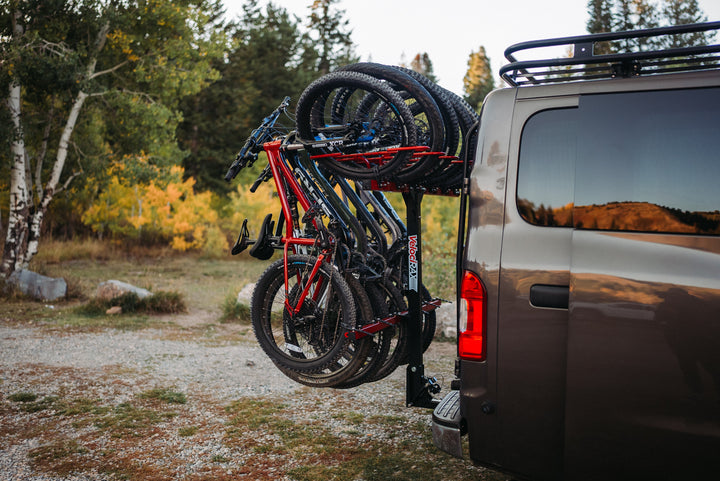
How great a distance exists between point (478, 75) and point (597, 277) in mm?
48339

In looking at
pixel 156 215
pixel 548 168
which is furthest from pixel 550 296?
pixel 156 215

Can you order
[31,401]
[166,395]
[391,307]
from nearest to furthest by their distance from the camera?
[391,307]
[31,401]
[166,395]

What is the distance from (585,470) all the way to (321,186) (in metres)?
2.89

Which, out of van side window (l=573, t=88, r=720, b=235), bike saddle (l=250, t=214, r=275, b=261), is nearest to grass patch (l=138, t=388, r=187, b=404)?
bike saddle (l=250, t=214, r=275, b=261)

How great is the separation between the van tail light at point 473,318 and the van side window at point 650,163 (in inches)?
23.2

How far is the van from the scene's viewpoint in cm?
262

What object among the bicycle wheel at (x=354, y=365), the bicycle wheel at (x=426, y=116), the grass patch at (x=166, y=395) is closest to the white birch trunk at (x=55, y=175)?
the grass patch at (x=166, y=395)

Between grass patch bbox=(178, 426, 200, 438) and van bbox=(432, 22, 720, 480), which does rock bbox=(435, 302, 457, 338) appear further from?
van bbox=(432, 22, 720, 480)

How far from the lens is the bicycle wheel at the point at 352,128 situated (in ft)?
13.5

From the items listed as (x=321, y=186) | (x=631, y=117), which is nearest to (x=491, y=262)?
(x=631, y=117)

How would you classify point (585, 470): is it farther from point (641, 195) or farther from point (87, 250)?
point (87, 250)

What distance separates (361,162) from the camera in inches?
174

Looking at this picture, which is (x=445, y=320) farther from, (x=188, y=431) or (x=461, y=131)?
(x=461, y=131)

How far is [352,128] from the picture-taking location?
4.38 meters
